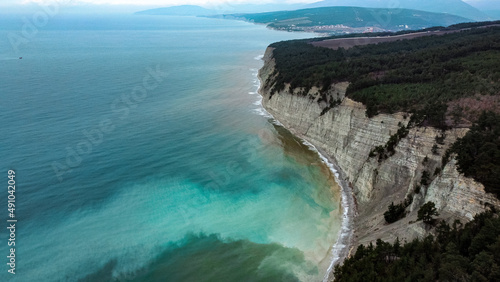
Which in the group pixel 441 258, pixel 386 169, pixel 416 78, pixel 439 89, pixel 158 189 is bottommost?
pixel 158 189

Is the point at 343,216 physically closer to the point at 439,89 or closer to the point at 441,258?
the point at 441,258

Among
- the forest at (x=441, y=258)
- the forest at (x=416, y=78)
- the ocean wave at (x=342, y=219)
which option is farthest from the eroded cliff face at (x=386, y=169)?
the forest at (x=441, y=258)

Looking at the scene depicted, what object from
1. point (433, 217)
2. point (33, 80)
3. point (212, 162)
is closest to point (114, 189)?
point (212, 162)

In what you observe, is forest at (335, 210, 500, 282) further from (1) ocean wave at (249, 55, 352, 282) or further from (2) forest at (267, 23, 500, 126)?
(2) forest at (267, 23, 500, 126)

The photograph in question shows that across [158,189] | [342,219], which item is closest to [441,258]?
[342,219]

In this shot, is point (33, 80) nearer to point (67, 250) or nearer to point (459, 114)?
point (67, 250)

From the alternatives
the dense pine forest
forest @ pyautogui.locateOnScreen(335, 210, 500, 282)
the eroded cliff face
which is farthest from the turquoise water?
the dense pine forest
